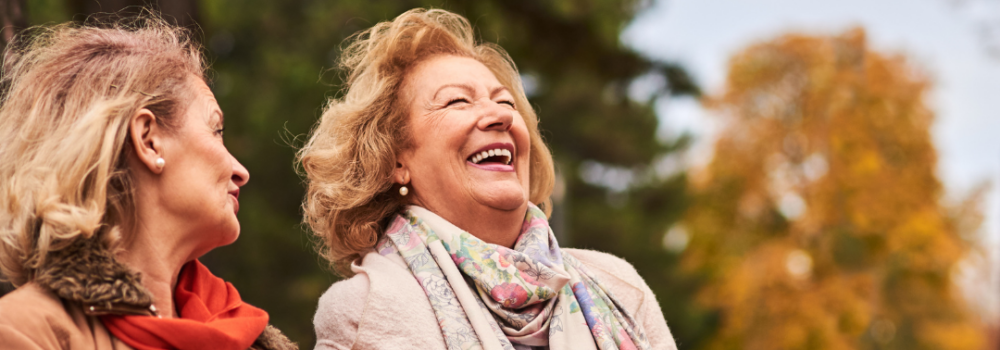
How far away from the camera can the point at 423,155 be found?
3.06 meters

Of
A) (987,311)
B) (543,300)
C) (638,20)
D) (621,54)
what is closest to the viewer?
(543,300)

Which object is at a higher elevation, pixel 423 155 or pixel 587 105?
pixel 587 105

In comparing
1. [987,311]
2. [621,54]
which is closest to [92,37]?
[621,54]

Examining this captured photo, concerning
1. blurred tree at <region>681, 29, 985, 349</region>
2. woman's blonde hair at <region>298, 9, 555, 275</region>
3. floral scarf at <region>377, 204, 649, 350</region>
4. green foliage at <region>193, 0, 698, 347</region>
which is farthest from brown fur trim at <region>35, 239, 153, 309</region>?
blurred tree at <region>681, 29, 985, 349</region>

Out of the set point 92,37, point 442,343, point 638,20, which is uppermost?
point 638,20

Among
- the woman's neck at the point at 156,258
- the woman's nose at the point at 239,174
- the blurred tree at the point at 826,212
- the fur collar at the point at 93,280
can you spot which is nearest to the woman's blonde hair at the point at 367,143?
the woman's nose at the point at 239,174

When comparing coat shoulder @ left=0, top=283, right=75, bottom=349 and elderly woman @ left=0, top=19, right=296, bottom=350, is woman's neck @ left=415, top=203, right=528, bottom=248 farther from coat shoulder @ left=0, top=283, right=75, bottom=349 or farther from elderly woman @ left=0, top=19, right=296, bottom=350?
coat shoulder @ left=0, top=283, right=75, bottom=349

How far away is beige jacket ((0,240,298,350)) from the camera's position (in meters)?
1.89

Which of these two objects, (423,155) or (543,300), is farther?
(423,155)

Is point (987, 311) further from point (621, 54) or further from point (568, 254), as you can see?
point (568, 254)

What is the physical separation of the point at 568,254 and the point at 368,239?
0.72 meters

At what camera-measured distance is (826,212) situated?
57.0ft

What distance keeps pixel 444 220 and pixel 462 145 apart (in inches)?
10.2

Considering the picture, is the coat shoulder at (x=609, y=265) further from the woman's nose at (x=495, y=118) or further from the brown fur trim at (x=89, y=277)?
the brown fur trim at (x=89, y=277)
